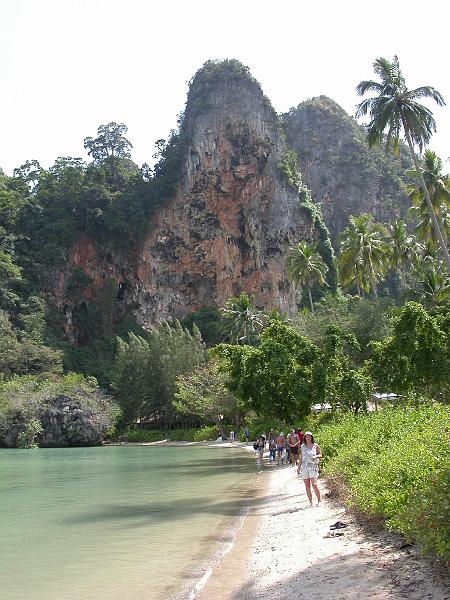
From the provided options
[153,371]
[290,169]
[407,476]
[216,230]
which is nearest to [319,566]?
[407,476]

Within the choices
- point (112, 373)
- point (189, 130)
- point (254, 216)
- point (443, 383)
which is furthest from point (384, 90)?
point (189, 130)

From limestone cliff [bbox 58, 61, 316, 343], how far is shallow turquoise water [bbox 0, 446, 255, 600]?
58.1 metres

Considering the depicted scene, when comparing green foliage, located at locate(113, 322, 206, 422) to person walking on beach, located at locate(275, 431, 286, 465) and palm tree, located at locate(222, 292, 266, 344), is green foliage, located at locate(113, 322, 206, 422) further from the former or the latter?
person walking on beach, located at locate(275, 431, 286, 465)

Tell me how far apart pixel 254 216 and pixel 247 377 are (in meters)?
58.6

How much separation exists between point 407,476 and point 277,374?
1825 cm

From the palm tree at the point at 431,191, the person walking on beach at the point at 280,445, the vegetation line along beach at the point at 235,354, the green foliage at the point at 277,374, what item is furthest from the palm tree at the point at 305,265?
the person walking on beach at the point at 280,445

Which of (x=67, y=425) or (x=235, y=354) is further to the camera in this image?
(x=67, y=425)

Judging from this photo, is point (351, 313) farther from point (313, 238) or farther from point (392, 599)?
point (392, 599)

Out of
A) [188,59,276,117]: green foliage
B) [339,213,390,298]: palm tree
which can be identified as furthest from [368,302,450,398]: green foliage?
[188,59,276,117]: green foliage

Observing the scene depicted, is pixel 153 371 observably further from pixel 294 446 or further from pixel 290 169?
pixel 294 446

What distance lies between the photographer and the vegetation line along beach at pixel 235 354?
9.32 m

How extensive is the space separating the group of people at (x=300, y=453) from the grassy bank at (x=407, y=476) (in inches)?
25.3

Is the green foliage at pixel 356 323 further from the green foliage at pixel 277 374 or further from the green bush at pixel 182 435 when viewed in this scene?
the green foliage at pixel 277 374

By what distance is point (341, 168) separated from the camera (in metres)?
110
